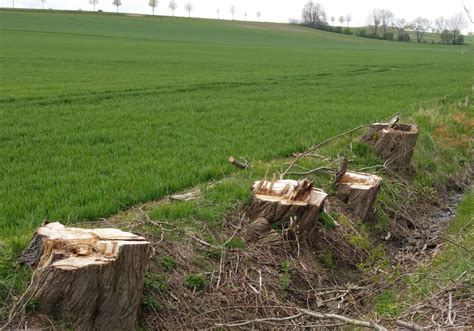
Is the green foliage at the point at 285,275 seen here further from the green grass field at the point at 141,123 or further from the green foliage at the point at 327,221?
the green grass field at the point at 141,123

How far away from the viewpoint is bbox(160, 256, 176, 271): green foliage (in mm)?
5607

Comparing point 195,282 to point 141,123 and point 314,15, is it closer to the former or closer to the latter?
point 141,123

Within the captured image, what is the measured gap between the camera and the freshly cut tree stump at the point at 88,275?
172 inches

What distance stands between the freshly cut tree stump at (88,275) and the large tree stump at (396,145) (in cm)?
652

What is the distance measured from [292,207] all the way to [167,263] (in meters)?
1.76

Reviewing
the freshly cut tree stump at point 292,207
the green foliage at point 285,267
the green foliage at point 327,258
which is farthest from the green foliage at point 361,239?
the green foliage at point 285,267

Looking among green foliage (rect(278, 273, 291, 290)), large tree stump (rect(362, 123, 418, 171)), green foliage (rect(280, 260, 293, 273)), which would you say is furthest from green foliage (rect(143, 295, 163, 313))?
large tree stump (rect(362, 123, 418, 171))

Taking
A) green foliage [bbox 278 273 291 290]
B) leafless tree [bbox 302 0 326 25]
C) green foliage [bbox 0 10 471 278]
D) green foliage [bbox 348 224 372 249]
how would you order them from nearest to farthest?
green foliage [bbox 278 273 291 290], green foliage [bbox 0 10 471 278], green foliage [bbox 348 224 372 249], leafless tree [bbox 302 0 326 25]

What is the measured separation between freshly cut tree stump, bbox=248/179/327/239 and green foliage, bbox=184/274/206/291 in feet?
4.67

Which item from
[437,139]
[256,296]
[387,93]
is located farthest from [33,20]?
[256,296]

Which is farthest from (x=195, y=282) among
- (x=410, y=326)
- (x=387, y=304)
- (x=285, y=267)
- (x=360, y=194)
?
(x=360, y=194)

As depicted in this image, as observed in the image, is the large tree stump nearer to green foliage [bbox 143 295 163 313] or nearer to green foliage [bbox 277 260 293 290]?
green foliage [bbox 277 260 293 290]

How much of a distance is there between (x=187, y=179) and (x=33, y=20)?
83372 mm

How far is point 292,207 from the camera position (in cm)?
667
